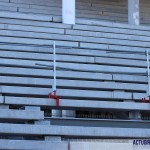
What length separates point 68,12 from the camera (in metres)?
9.95

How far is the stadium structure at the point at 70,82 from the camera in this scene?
673cm

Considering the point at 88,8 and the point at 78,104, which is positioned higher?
the point at 88,8

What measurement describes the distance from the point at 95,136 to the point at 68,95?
0.90m

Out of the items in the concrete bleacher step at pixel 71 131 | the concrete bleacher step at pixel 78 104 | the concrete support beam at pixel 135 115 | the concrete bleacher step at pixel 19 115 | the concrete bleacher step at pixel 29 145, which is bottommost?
the concrete bleacher step at pixel 29 145

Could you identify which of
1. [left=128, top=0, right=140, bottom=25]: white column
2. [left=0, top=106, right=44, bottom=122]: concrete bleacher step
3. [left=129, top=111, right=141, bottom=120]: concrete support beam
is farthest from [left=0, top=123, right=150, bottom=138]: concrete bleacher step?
[left=128, top=0, right=140, bottom=25]: white column

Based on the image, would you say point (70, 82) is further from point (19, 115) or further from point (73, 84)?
point (19, 115)

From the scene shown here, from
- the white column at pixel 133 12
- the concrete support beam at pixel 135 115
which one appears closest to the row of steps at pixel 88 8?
the white column at pixel 133 12

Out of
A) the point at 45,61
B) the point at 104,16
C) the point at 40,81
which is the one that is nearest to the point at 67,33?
the point at 45,61

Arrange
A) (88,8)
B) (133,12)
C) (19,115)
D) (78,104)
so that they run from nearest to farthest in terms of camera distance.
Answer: (19,115), (78,104), (133,12), (88,8)

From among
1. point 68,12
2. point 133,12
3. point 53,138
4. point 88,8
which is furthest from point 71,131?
point 88,8

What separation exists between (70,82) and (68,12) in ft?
8.00

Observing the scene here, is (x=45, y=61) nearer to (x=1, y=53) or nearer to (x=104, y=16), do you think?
(x=1, y=53)

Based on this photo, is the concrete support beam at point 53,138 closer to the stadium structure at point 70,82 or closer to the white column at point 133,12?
the stadium structure at point 70,82

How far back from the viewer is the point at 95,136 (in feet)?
22.8
